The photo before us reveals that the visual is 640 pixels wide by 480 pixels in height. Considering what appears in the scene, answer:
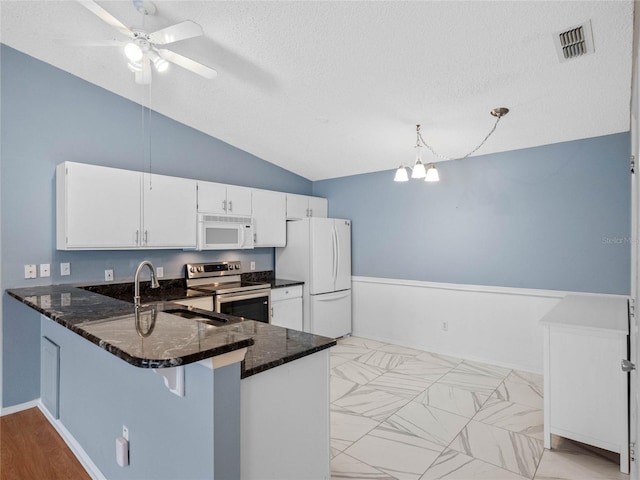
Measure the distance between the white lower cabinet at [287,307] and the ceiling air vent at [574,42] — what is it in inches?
134

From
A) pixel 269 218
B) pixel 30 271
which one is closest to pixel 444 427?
pixel 269 218

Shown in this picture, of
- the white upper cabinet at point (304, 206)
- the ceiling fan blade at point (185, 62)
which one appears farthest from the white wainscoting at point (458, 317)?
the ceiling fan blade at point (185, 62)

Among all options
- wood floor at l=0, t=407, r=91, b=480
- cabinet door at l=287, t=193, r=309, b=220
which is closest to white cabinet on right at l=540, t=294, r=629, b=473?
wood floor at l=0, t=407, r=91, b=480

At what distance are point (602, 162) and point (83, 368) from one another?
15.0ft

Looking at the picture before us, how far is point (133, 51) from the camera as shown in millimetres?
2172

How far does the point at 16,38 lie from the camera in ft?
9.22

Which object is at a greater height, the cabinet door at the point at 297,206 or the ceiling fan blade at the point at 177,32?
the ceiling fan blade at the point at 177,32

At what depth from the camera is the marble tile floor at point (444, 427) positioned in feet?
7.33

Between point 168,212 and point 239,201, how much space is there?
0.88m

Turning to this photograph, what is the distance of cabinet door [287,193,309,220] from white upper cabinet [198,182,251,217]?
675 mm

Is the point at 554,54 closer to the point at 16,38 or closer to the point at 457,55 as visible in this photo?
the point at 457,55

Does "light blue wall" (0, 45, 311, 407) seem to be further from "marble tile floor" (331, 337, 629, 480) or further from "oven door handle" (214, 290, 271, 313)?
"marble tile floor" (331, 337, 629, 480)

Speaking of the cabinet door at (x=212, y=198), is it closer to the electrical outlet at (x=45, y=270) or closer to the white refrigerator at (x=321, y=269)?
the white refrigerator at (x=321, y=269)

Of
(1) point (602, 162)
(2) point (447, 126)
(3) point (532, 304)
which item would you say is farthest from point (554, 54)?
(3) point (532, 304)
